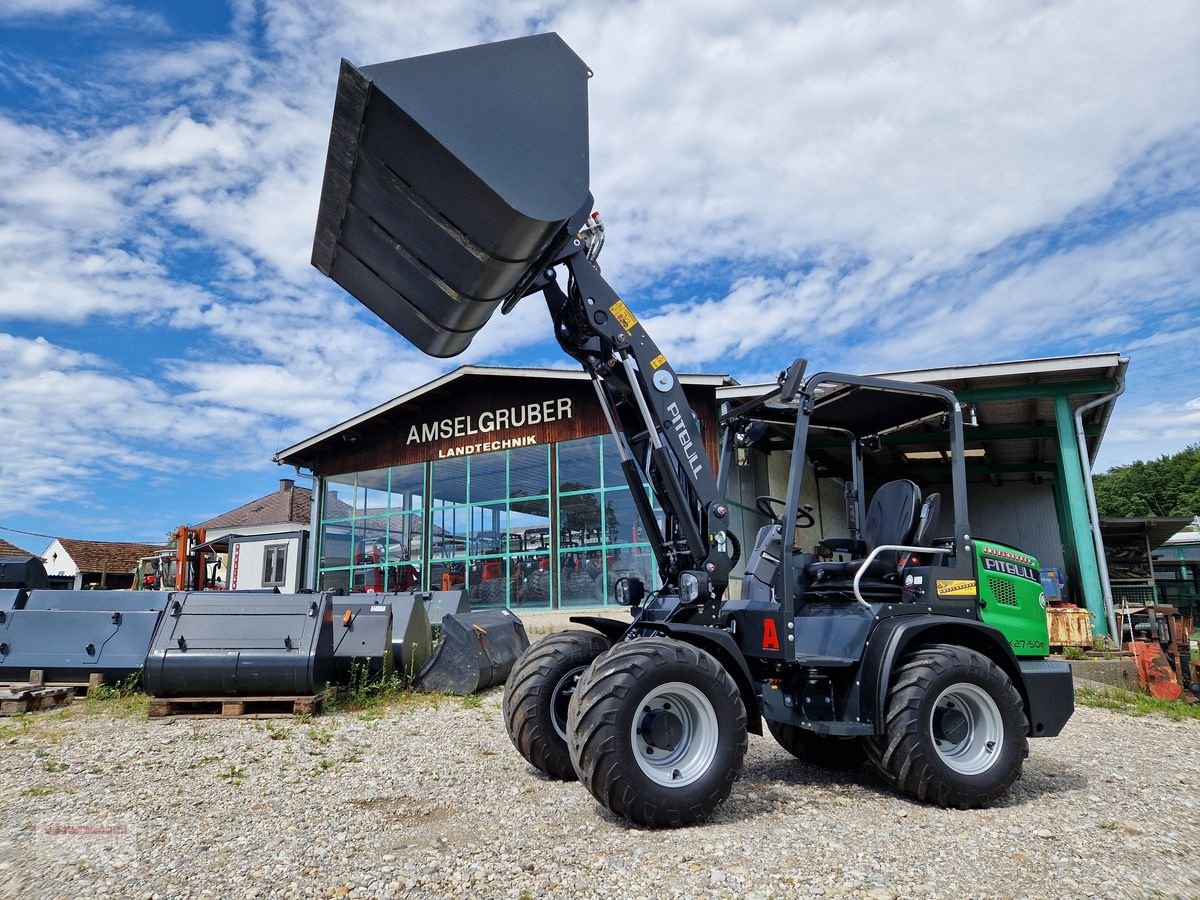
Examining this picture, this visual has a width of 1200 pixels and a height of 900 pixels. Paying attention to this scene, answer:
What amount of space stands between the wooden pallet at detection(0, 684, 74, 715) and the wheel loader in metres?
6.21

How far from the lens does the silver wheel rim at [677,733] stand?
4.30m

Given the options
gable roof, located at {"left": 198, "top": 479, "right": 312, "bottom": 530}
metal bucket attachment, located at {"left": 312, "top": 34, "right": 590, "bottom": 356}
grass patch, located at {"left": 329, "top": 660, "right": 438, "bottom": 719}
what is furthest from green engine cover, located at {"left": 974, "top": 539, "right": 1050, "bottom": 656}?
gable roof, located at {"left": 198, "top": 479, "right": 312, "bottom": 530}

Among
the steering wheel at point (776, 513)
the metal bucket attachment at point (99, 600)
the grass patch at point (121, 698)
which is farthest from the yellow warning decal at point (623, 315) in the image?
the metal bucket attachment at point (99, 600)

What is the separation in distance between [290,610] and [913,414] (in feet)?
21.2

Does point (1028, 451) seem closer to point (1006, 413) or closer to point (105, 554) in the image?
point (1006, 413)

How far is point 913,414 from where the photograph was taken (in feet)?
19.6

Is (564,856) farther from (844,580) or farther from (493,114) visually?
(493,114)

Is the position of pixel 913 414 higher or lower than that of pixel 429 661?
higher

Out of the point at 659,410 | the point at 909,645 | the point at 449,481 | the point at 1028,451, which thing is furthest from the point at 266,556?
the point at 909,645

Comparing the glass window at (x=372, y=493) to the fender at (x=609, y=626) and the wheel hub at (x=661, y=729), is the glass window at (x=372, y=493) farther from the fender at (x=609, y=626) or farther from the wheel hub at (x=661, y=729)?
the wheel hub at (x=661, y=729)

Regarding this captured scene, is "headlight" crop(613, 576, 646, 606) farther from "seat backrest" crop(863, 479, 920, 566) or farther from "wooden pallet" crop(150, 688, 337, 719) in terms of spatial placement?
"wooden pallet" crop(150, 688, 337, 719)

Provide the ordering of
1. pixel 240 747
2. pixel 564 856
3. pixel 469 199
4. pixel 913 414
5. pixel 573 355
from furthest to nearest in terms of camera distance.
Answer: pixel 240 747, pixel 913 414, pixel 573 355, pixel 469 199, pixel 564 856

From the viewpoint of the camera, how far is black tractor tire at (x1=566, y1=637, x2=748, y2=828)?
405 centimetres

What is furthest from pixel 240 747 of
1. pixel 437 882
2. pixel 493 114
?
pixel 493 114
